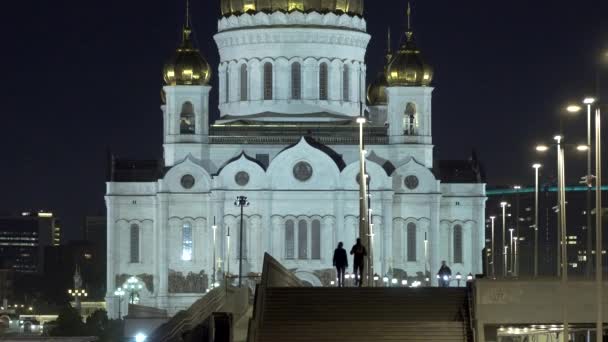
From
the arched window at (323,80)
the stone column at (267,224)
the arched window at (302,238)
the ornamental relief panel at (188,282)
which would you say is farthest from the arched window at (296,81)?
the ornamental relief panel at (188,282)

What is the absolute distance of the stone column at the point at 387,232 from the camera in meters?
123

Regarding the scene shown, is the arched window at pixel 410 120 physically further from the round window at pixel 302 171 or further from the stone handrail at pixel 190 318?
the stone handrail at pixel 190 318

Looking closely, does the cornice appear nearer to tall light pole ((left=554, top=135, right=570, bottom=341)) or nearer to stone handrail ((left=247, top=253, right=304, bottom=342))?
stone handrail ((left=247, top=253, right=304, bottom=342))

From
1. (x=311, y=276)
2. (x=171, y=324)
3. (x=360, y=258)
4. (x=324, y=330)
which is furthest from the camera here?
(x=311, y=276)

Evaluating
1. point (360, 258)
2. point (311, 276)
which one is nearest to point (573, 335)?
point (360, 258)

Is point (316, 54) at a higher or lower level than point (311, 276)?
higher

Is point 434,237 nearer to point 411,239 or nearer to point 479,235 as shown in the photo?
point 411,239

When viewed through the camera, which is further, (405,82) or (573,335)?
(405,82)

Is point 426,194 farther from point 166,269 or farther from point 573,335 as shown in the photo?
point 573,335

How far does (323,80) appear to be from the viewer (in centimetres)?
12900

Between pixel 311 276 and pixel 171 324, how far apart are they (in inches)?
2598

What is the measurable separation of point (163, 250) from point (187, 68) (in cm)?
831

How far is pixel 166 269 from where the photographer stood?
124312mm

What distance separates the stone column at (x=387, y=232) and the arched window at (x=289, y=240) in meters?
4.06
